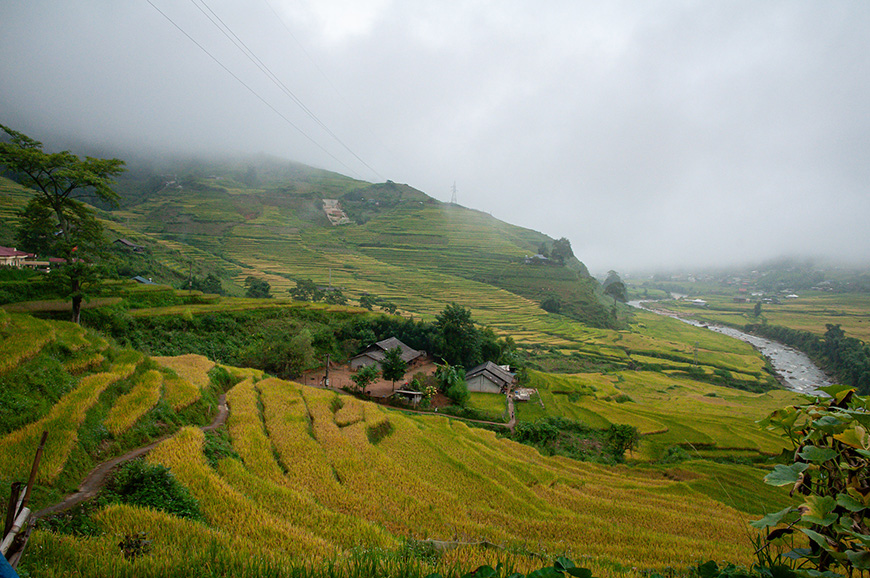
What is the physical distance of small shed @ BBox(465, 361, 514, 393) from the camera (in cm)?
3025

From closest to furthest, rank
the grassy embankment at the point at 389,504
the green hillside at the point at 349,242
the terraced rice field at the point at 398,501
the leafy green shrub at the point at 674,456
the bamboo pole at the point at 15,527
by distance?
the bamboo pole at the point at 15,527 < the grassy embankment at the point at 389,504 < the terraced rice field at the point at 398,501 < the leafy green shrub at the point at 674,456 < the green hillside at the point at 349,242

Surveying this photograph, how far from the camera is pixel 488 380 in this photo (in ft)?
100.0

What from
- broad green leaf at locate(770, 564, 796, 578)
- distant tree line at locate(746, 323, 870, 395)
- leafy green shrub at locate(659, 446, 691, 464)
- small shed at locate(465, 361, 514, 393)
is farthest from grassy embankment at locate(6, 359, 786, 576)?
distant tree line at locate(746, 323, 870, 395)

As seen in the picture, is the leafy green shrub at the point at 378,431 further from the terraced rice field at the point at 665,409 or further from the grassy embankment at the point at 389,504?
the terraced rice field at the point at 665,409

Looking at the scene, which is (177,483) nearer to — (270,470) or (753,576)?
(270,470)

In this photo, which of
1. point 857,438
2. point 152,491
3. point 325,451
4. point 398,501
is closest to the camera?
point 857,438

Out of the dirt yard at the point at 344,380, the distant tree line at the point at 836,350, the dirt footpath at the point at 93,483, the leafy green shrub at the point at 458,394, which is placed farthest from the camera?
the distant tree line at the point at 836,350

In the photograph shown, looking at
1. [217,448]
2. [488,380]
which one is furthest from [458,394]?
[217,448]

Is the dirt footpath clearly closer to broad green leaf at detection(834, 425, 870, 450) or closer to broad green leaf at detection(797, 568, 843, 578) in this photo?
broad green leaf at detection(797, 568, 843, 578)

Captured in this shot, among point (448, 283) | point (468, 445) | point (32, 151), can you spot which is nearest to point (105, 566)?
point (468, 445)

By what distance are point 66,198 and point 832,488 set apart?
21.1 meters

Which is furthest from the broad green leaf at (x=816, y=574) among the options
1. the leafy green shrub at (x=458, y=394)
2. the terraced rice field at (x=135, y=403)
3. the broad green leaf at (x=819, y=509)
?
the leafy green shrub at (x=458, y=394)

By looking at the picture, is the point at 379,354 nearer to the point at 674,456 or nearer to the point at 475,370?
the point at 475,370

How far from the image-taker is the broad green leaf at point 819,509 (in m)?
1.57
